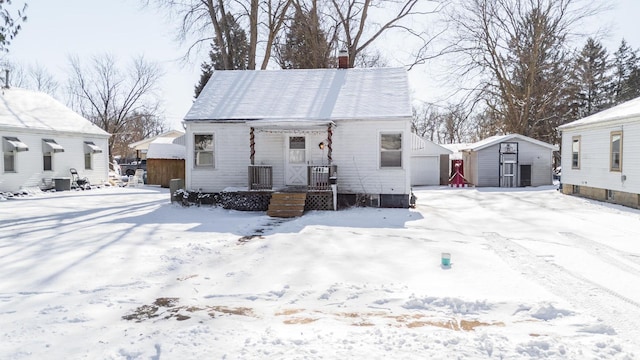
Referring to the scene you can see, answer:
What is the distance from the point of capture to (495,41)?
1248 inches

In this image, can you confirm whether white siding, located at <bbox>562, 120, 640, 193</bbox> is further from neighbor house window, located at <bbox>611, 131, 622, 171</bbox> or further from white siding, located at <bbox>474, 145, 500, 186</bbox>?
white siding, located at <bbox>474, 145, 500, 186</bbox>

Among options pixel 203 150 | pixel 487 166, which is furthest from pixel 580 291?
pixel 487 166

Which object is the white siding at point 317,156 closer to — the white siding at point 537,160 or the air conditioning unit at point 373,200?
the air conditioning unit at point 373,200

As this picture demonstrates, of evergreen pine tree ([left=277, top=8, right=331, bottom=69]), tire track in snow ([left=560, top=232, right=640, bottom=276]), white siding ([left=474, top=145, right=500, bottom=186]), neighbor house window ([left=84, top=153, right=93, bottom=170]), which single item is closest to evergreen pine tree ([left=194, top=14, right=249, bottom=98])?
evergreen pine tree ([left=277, top=8, right=331, bottom=69])

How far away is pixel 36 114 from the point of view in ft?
70.7

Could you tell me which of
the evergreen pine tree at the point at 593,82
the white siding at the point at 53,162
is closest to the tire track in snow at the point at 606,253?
→ the white siding at the point at 53,162

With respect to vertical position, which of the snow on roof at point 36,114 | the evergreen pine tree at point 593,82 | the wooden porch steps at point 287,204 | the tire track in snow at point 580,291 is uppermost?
the evergreen pine tree at point 593,82

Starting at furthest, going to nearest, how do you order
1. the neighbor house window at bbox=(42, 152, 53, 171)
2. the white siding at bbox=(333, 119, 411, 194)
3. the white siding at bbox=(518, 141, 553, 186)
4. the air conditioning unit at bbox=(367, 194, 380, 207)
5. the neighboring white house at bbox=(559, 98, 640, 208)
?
the white siding at bbox=(518, 141, 553, 186), the neighbor house window at bbox=(42, 152, 53, 171), the air conditioning unit at bbox=(367, 194, 380, 207), the white siding at bbox=(333, 119, 411, 194), the neighboring white house at bbox=(559, 98, 640, 208)

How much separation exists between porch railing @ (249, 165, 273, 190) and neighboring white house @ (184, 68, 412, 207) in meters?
0.04

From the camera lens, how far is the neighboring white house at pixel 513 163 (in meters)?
26.1

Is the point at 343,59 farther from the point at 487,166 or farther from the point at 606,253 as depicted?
the point at 606,253

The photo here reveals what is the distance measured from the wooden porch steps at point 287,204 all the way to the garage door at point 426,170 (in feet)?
52.7

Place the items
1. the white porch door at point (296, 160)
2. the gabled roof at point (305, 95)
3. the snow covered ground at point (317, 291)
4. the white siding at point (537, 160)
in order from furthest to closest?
the white siding at point (537, 160) → the white porch door at point (296, 160) → the gabled roof at point (305, 95) → the snow covered ground at point (317, 291)

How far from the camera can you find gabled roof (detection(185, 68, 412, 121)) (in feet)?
50.8
